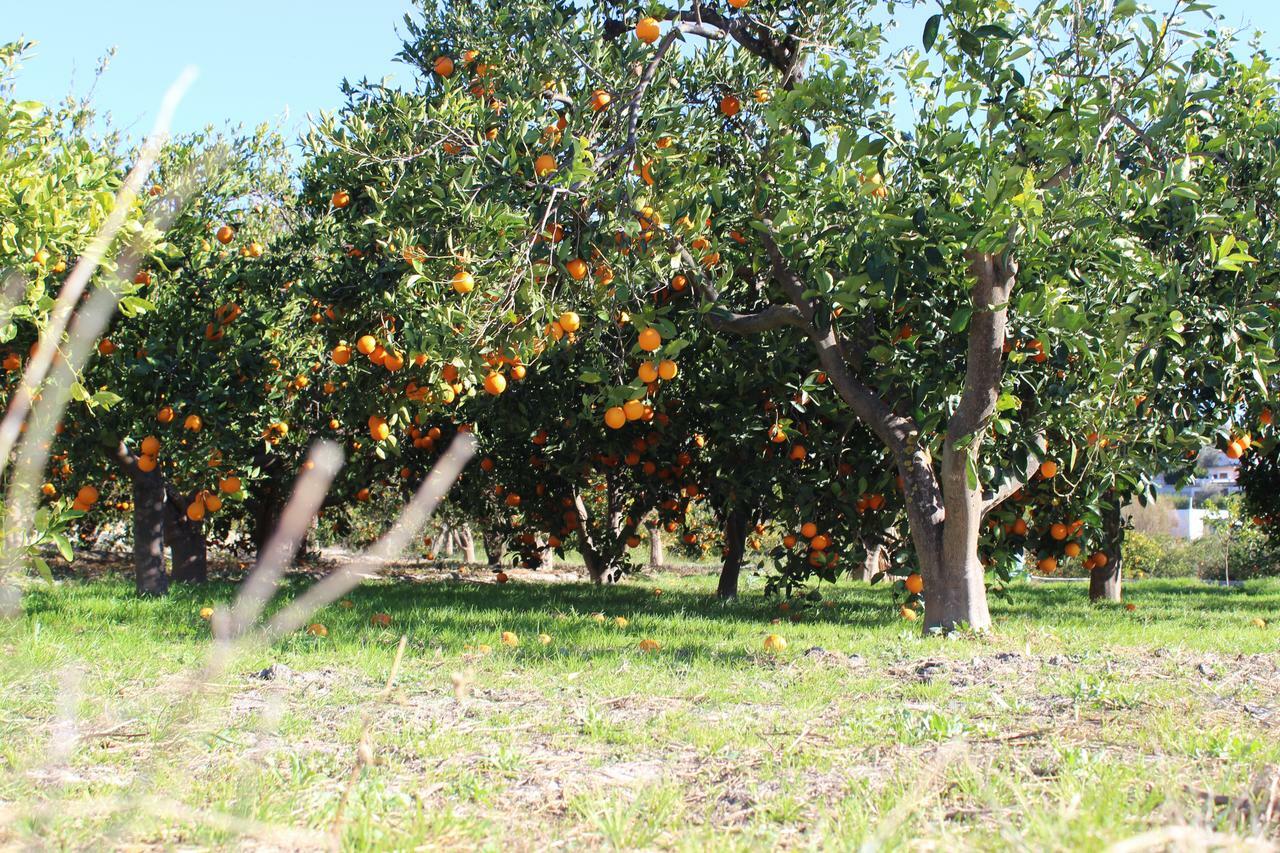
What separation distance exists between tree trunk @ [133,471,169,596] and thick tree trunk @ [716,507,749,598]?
16.5ft

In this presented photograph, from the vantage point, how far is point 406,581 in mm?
11328

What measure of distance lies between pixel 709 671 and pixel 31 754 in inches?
107

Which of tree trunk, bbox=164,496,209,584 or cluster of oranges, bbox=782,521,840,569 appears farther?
tree trunk, bbox=164,496,209,584

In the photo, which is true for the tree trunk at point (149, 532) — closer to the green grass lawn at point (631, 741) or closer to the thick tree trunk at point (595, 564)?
the green grass lawn at point (631, 741)

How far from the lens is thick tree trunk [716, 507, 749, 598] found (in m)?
9.50

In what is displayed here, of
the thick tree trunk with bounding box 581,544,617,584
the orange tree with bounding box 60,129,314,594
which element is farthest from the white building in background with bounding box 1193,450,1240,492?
the orange tree with bounding box 60,129,314,594

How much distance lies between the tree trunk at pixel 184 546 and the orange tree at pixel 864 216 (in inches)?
158

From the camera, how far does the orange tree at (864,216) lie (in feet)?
16.0

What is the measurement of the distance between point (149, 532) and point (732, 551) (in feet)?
17.2

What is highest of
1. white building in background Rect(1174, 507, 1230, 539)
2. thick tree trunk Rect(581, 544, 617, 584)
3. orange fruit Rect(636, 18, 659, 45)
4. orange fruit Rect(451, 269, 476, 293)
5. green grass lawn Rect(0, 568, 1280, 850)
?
orange fruit Rect(636, 18, 659, 45)

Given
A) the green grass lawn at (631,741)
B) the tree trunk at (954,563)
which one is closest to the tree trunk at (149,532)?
the green grass lawn at (631,741)

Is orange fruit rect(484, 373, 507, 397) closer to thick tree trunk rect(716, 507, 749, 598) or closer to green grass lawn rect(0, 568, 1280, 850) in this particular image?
green grass lawn rect(0, 568, 1280, 850)

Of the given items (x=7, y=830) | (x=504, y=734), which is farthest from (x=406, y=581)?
(x=7, y=830)

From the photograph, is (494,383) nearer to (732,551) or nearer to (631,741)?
(631,741)
